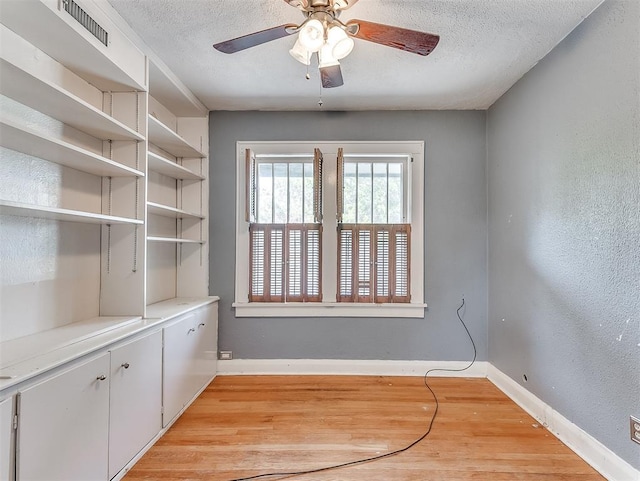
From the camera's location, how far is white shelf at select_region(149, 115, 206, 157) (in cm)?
222

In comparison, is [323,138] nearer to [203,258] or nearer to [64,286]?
[203,258]

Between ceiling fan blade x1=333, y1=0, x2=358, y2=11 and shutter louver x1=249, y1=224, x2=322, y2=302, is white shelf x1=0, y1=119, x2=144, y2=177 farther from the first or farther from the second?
ceiling fan blade x1=333, y1=0, x2=358, y2=11

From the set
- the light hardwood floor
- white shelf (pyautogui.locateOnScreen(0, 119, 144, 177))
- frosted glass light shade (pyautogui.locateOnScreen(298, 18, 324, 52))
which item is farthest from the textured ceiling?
the light hardwood floor

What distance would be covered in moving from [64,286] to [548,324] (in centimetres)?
296

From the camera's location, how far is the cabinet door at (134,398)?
158cm

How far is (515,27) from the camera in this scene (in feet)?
6.06

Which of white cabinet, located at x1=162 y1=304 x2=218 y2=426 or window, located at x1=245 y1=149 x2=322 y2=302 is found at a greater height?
window, located at x1=245 y1=149 x2=322 y2=302

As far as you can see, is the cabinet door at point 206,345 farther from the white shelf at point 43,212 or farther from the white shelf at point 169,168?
the white shelf at point 169,168

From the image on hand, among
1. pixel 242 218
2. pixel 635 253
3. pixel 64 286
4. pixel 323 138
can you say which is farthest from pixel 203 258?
pixel 635 253

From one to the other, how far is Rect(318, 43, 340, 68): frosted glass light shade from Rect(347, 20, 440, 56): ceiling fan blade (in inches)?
5.0

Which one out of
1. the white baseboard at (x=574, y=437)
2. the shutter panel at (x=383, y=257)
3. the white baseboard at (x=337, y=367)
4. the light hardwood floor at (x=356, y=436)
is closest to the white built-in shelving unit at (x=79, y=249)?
the light hardwood floor at (x=356, y=436)

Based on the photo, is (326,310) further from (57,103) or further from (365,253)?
(57,103)

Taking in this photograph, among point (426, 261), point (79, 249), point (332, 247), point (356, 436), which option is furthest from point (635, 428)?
point (79, 249)

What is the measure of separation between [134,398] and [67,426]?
427 mm
